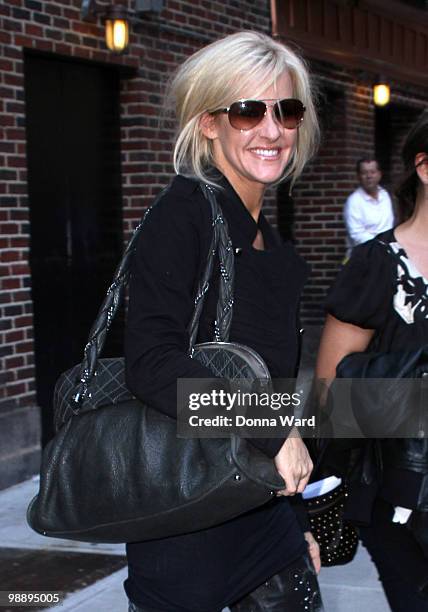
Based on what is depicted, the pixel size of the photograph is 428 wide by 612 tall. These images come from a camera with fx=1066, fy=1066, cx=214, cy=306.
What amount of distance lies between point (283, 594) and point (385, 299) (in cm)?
82

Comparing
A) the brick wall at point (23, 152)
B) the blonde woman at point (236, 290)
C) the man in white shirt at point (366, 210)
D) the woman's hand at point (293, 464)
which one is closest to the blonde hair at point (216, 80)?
the blonde woman at point (236, 290)

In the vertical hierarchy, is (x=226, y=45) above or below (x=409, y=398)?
above

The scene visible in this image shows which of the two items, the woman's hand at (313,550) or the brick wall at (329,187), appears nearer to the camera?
the woman's hand at (313,550)

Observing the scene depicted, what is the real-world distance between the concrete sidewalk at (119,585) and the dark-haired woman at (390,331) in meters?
1.84

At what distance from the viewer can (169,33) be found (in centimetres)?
878

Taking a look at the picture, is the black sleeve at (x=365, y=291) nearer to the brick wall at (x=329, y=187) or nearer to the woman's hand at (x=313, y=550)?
the woman's hand at (x=313, y=550)

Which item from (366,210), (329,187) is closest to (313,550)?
(366,210)

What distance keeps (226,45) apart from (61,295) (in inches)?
213

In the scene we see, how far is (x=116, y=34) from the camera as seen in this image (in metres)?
7.78

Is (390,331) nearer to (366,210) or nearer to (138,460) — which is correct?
(138,460)

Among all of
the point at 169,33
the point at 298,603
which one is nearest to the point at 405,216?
the point at 298,603

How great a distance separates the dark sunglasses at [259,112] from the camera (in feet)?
8.20

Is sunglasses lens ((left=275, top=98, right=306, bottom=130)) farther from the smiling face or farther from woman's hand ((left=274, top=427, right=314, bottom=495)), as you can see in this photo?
woman's hand ((left=274, top=427, right=314, bottom=495))

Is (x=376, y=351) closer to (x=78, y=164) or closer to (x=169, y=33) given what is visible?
(x=78, y=164)
